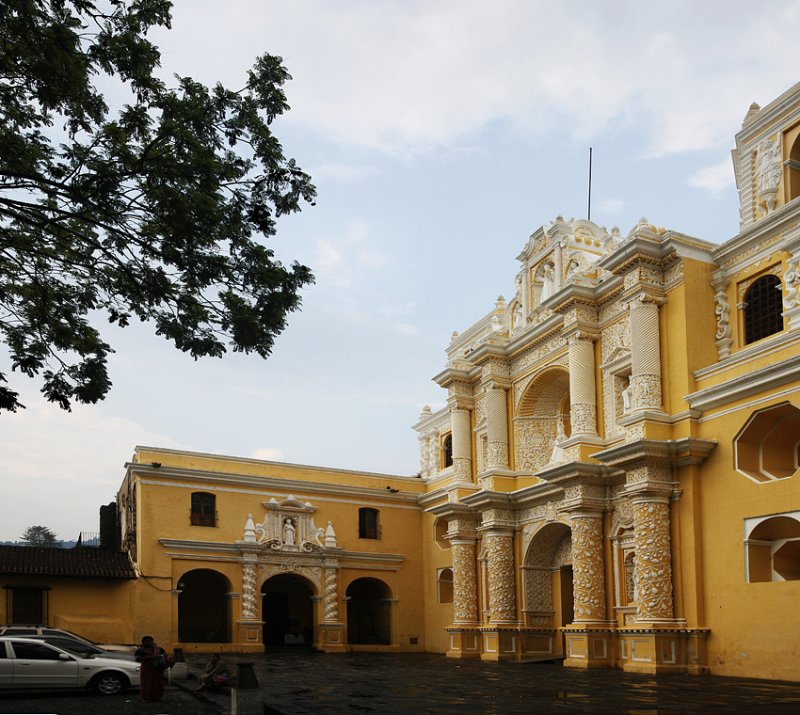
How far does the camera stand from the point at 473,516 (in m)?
27.1

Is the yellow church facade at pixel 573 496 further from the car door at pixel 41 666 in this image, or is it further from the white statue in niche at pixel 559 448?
the car door at pixel 41 666

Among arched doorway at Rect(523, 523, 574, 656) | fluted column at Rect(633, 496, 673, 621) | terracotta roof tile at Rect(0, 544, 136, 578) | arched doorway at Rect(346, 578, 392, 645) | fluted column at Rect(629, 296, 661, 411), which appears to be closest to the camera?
fluted column at Rect(633, 496, 673, 621)

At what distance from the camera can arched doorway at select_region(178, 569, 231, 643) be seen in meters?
30.3

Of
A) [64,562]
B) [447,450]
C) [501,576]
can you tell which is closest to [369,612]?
[447,450]

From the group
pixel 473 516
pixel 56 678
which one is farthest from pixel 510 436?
pixel 56 678

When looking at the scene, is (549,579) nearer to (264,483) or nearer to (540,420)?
(540,420)

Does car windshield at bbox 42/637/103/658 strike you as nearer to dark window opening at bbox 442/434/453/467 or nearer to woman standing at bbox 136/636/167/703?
woman standing at bbox 136/636/167/703

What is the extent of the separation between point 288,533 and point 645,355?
46.4 feet

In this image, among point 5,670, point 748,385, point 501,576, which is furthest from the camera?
point 501,576

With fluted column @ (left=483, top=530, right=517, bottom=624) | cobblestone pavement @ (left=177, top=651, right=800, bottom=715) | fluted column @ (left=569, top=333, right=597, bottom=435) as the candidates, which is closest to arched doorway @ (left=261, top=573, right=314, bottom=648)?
fluted column @ (left=483, top=530, right=517, bottom=624)

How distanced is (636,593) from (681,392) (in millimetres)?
4256

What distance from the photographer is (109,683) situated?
586 inches

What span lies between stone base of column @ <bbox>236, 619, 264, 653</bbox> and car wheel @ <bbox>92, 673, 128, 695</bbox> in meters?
13.4

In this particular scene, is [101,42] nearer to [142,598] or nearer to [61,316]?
[61,316]
